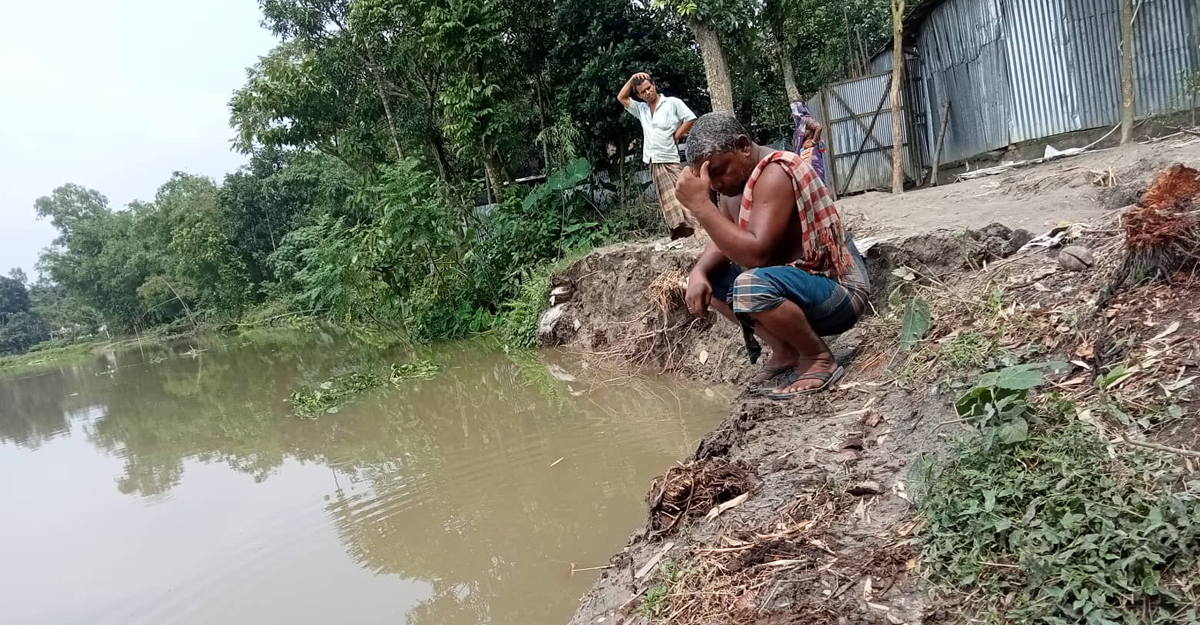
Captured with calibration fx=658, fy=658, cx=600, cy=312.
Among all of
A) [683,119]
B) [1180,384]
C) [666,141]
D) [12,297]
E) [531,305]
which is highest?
[12,297]

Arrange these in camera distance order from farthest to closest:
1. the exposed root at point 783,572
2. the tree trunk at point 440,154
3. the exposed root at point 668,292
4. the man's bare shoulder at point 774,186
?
the tree trunk at point 440,154
the exposed root at point 668,292
the man's bare shoulder at point 774,186
the exposed root at point 783,572

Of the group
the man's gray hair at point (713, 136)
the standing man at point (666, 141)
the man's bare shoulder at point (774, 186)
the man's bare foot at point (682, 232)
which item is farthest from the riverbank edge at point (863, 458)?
the standing man at point (666, 141)

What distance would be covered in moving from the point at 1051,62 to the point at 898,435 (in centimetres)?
736

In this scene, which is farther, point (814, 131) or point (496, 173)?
point (496, 173)

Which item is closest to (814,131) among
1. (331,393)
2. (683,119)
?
(683,119)

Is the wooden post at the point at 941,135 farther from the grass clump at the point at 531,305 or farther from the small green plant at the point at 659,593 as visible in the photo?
the small green plant at the point at 659,593

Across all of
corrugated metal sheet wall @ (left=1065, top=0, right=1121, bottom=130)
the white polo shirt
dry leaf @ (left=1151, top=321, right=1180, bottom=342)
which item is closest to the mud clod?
dry leaf @ (left=1151, top=321, right=1180, bottom=342)

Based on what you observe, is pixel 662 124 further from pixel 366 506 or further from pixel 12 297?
pixel 12 297

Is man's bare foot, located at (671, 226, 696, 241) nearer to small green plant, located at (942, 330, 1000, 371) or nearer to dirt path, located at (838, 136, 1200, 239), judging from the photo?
dirt path, located at (838, 136, 1200, 239)

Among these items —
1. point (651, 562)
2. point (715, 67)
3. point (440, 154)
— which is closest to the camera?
point (651, 562)

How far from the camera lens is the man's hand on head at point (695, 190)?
2740mm

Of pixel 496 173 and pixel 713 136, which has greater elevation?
pixel 496 173

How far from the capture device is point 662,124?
250 inches

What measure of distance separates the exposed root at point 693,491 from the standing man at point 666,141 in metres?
3.99
